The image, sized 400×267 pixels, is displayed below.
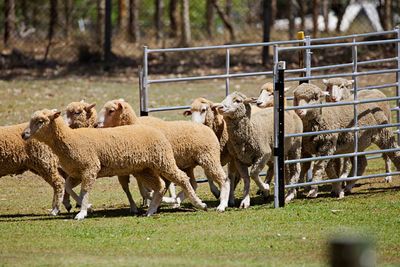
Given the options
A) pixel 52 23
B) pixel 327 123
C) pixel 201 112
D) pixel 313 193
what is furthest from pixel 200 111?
pixel 52 23

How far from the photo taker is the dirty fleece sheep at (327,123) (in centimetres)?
1181

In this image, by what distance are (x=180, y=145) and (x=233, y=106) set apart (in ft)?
2.64

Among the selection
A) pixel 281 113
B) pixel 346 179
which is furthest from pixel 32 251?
pixel 346 179

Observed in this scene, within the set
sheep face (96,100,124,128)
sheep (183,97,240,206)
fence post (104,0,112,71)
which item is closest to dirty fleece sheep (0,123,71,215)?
sheep face (96,100,124,128)

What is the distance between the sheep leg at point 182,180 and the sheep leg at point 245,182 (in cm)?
54

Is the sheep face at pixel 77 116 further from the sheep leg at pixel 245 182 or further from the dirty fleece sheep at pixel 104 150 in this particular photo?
the sheep leg at pixel 245 182

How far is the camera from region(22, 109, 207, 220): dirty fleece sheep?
10375mm

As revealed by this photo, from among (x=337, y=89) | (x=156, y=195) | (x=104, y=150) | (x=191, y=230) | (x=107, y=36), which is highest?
(x=107, y=36)

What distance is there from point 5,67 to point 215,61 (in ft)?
19.6

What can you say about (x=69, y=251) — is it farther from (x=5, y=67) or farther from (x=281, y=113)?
(x=5, y=67)

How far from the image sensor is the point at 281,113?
1099 cm

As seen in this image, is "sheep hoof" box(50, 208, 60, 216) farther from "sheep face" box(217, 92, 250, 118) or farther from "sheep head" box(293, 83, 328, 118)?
"sheep head" box(293, 83, 328, 118)

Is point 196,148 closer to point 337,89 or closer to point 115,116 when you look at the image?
point 115,116

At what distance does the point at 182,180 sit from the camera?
10.8 meters
